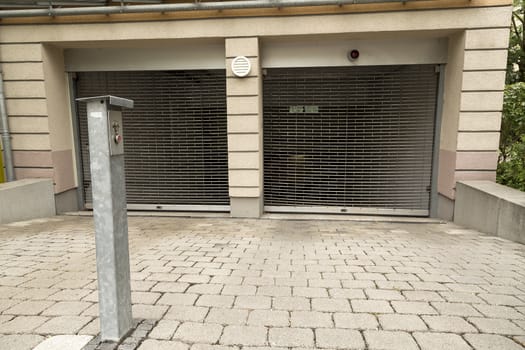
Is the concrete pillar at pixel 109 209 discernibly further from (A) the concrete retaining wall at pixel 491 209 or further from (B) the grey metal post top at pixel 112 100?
(A) the concrete retaining wall at pixel 491 209

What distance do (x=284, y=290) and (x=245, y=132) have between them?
12.2 feet

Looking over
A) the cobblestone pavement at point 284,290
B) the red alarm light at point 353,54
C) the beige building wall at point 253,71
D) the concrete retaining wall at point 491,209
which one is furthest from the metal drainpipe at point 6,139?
the concrete retaining wall at point 491,209

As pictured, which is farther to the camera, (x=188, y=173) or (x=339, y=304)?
(x=188, y=173)

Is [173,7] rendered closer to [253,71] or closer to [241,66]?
[241,66]

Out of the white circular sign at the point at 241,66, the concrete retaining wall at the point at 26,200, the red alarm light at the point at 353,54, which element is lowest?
the concrete retaining wall at the point at 26,200

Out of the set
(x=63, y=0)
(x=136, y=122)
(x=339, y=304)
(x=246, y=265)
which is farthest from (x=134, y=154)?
(x=339, y=304)

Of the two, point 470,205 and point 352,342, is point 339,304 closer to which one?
point 352,342

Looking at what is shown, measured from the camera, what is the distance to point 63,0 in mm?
6027

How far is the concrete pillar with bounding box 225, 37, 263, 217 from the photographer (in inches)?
233

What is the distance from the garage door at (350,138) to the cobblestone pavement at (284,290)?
180 cm

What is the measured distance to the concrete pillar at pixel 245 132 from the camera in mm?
5930

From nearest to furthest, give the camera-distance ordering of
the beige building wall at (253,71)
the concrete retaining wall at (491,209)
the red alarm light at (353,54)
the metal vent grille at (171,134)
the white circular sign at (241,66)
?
the concrete retaining wall at (491,209)
the beige building wall at (253,71)
the white circular sign at (241,66)
the red alarm light at (353,54)
the metal vent grille at (171,134)

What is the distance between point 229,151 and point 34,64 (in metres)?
4.19

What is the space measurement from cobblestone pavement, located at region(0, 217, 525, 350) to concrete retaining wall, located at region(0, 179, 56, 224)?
814 mm
